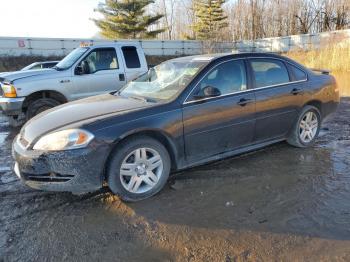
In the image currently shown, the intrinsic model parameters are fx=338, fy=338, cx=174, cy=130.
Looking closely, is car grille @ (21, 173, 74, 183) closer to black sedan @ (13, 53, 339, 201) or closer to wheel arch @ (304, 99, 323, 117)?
black sedan @ (13, 53, 339, 201)

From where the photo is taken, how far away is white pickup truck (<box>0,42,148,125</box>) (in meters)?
7.24

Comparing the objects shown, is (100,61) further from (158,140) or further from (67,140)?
(67,140)

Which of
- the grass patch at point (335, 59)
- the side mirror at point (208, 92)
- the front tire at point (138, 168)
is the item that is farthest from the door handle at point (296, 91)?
the grass patch at point (335, 59)

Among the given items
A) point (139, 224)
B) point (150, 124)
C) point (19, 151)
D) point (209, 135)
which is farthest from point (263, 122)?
point (19, 151)

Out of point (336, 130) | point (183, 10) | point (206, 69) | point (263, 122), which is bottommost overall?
point (336, 130)

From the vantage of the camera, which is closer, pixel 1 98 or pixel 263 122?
pixel 263 122

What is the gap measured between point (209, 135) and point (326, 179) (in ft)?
5.20

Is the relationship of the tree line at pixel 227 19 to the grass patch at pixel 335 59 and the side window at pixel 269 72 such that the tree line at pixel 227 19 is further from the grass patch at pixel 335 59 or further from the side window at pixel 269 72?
the side window at pixel 269 72

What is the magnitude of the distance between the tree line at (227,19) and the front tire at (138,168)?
37718 mm

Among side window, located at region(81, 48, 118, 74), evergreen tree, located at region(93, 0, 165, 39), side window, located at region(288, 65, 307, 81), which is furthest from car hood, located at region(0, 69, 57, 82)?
evergreen tree, located at region(93, 0, 165, 39)

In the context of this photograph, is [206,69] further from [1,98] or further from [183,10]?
[183,10]

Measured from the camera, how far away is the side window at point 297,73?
17.3 feet

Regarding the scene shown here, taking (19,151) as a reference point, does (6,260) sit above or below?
below

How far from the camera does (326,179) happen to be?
168 inches
